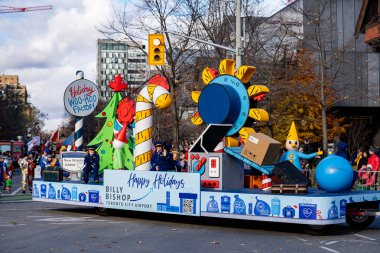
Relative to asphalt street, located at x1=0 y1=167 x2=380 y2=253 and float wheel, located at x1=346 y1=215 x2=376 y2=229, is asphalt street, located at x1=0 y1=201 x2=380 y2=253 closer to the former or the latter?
asphalt street, located at x1=0 y1=167 x2=380 y2=253

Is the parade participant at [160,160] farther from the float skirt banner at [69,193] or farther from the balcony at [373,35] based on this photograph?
the balcony at [373,35]

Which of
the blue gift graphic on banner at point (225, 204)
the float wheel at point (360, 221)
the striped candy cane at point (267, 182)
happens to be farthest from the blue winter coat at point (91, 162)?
the float wheel at point (360, 221)

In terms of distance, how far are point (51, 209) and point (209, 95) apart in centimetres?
702

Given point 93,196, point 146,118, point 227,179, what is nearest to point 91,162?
point 93,196

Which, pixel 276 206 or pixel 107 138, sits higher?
pixel 107 138

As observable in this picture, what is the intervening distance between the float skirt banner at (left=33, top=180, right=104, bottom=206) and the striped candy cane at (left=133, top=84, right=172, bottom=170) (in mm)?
1403

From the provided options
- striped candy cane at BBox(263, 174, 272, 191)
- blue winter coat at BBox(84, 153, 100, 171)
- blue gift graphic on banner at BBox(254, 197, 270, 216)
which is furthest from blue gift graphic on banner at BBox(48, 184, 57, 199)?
blue gift graphic on banner at BBox(254, 197, 270, 216)

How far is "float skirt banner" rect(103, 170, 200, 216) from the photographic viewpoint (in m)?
15.1

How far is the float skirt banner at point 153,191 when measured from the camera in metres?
15.1

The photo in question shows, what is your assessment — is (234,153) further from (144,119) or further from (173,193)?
(144,119)

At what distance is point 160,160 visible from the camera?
17.1m

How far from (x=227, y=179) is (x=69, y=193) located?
5.11 metres

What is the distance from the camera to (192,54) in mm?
37312

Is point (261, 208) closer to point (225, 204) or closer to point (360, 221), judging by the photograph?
point (225, 204)
